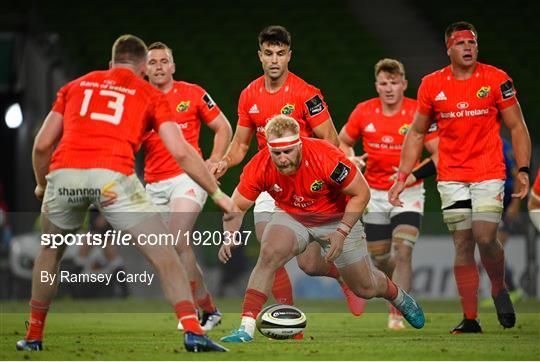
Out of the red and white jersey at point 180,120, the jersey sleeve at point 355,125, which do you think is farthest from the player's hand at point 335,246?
the jersey sleeve at point 355,125

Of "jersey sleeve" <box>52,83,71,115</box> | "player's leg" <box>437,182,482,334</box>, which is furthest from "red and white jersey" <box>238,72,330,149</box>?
"jersey sleeve" <box>52,83,71,115</box>

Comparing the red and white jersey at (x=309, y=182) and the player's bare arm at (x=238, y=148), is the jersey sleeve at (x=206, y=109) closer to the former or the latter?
the player's bare arm at (x=238, y=148)

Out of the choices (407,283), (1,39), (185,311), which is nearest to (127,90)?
(185,311)

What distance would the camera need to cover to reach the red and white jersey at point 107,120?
6.66 metres

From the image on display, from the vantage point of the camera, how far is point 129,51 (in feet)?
22.5

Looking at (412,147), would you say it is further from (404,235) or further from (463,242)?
(404,235)

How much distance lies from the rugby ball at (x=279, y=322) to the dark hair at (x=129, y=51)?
193 centimetres

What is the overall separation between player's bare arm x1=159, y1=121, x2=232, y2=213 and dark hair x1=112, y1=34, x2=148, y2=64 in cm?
54

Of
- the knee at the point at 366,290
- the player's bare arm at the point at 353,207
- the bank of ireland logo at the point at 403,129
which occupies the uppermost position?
the bank of ireland logo at the point at 403,129

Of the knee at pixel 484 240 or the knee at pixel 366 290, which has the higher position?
the knee at pixel 484 240

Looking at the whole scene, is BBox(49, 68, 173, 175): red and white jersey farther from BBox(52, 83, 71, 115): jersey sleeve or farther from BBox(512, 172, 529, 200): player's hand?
BBox(512, 172, 529, 200): player's hand

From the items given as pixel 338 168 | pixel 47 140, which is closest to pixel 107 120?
pixel 47 140

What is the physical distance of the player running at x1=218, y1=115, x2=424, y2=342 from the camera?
7520 millimetres

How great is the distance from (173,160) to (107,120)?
3226 mm
